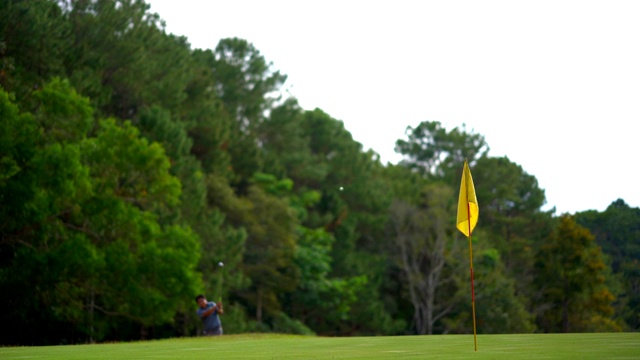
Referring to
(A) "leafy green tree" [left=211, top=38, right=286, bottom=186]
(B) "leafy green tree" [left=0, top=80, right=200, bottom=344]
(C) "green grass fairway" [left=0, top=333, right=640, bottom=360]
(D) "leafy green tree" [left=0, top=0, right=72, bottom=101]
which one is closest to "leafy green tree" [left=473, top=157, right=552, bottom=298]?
(A) "leafy green tree" [left=211, top=38, right=286, bottom=186]

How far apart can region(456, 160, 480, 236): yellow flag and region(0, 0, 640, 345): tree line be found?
22.5 meters

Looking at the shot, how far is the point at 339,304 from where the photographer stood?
65.8 meters

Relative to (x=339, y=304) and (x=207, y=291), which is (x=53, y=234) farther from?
(x=339, y=304)

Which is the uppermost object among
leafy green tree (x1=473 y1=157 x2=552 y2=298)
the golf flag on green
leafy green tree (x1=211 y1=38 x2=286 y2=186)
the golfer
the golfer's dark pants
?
leafy green tree (x1=211 y1=38 x2=286 y2=186)

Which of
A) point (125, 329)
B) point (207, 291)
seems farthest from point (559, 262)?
point (125, 329)

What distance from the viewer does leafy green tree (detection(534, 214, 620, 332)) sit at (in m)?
67.8

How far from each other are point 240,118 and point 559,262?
23941 millimetres

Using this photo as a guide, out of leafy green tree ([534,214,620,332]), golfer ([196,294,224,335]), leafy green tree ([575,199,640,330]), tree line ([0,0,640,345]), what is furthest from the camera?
leafy green tree ([575,199,640,330])

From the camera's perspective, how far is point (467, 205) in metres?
15.0

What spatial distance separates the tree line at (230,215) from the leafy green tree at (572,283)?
0.50 feet

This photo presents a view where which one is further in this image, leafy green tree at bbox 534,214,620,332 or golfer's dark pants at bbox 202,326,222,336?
leafy green tree at bbox 534,214,620,332

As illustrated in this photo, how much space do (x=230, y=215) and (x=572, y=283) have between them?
24.5 metres

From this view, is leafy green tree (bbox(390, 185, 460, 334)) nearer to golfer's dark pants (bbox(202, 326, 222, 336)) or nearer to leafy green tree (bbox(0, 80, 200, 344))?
leafy green tree (bbox(0, 80, 200, 344))

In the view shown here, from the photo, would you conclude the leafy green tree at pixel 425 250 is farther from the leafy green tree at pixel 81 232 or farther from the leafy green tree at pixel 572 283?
the leafy green tree at pixel 81 232
